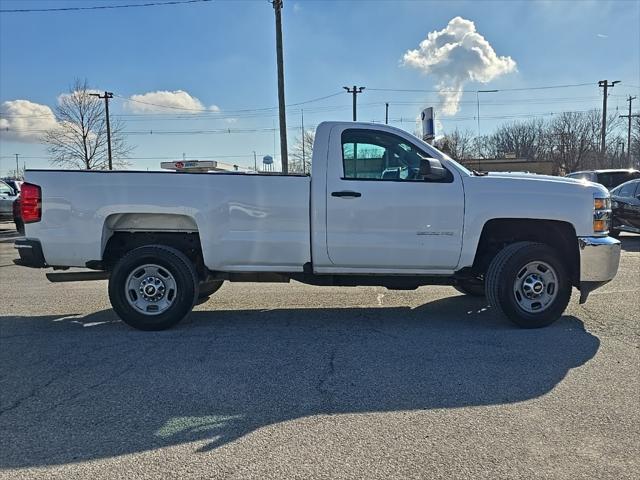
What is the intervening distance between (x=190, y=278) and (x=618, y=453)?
3999mm

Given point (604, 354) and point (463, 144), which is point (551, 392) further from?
point (463, 144)

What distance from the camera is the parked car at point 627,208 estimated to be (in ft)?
40.8

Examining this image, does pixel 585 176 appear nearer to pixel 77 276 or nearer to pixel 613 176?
pixel 613 176

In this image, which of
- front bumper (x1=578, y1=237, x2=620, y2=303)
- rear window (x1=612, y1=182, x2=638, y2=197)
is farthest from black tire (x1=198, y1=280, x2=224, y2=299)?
rear window (x1=612, y1=182, x2=638, y2=197)

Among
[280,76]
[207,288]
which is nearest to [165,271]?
[207,288]

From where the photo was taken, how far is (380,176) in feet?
17.8

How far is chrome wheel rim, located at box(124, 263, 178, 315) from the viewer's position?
5.44 metres

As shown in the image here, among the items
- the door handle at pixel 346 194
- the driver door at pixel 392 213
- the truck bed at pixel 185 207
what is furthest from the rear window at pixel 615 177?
the truck bed at pixel 185 207

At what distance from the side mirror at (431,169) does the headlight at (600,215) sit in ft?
5.32

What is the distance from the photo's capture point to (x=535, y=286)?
5410 mm

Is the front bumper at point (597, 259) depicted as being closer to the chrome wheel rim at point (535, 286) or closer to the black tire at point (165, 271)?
the chrome wheel rim at point (535, 286)

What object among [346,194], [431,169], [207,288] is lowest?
[207,288]

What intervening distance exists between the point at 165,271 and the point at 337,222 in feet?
6.15

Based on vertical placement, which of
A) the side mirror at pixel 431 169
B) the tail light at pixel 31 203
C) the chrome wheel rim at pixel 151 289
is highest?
the side mirror at pixel 431 169
